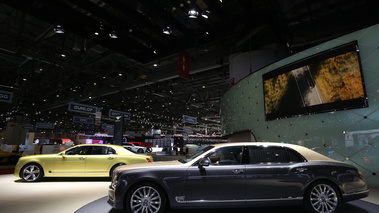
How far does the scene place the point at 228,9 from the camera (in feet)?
32.1

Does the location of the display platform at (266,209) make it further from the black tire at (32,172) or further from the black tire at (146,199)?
the black tire at (32,172)

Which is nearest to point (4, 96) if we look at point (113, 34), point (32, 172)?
point (113, 34)

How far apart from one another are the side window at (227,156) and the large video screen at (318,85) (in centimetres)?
440

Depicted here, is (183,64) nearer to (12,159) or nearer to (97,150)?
(97,150)

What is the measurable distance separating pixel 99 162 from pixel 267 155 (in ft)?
17.6

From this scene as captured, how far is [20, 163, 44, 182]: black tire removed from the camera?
21.9 ft

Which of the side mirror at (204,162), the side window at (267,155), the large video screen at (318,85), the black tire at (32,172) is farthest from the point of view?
the black tire at (32,172)

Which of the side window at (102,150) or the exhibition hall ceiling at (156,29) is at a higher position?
the exhibition hall ceiling at (156,29)

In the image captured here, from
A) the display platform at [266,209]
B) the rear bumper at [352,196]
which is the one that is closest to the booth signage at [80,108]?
the display platform at [266,209]

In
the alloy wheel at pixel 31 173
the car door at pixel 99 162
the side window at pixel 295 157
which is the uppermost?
the side window at pixel 295 157

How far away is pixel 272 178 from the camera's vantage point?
3611mm

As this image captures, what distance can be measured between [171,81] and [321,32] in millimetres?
10575

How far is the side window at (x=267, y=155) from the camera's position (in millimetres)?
3804

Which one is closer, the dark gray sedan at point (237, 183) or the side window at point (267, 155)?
the dark gray sedan at point (237, 183)
